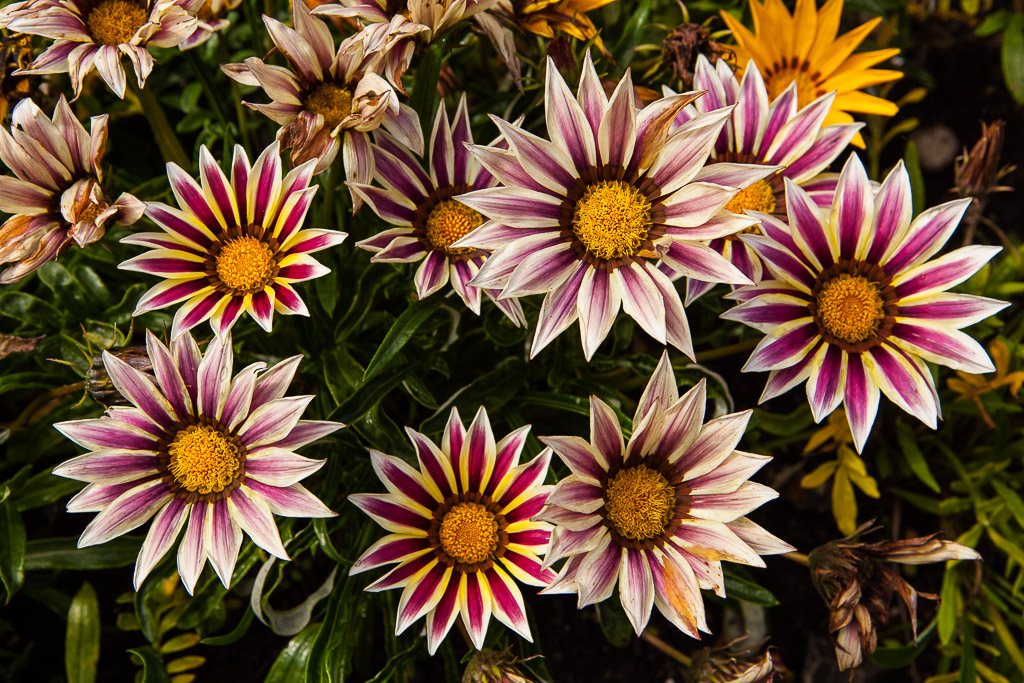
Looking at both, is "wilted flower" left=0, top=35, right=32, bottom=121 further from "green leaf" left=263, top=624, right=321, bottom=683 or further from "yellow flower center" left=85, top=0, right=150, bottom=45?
"green leaf" left=263, top=624, right=321, bottom=683

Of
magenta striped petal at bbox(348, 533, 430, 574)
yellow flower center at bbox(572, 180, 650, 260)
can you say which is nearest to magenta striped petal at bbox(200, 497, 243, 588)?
magenta striped petal at bbox(348, 533, 430, 574)

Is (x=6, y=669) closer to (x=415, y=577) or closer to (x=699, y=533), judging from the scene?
(x=415, y=577)

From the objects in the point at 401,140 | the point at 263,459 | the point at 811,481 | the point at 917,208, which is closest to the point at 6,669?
the point at 263,459

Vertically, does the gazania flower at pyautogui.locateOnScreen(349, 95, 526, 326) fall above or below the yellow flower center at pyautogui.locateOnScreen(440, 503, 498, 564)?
above

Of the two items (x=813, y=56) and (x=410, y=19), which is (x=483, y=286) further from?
(x=813, y=56)

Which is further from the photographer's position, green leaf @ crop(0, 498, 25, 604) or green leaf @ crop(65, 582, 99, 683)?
green leaf @ crop(65, 582, 99, 683)

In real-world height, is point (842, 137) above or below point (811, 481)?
above
